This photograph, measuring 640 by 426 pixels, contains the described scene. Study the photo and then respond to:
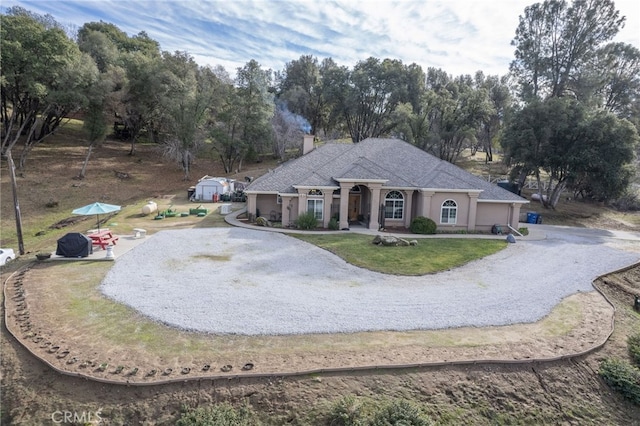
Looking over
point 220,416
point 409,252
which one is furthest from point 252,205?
point 220,416

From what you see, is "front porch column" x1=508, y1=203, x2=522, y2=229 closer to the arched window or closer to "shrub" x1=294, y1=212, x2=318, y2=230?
the arched window

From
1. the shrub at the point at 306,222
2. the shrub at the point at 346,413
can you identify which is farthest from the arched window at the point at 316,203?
the shrub at the point at 346,413

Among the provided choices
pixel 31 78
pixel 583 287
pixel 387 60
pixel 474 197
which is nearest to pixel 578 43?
pixel 387 60

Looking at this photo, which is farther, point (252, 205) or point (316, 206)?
point (252, 205)

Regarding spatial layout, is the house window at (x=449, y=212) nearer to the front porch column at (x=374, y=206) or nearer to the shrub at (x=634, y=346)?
the front porch column at (x=374, y=206)

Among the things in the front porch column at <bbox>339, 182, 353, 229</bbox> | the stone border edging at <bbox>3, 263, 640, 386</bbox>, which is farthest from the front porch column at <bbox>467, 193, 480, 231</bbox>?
the stone border edging at <bbox>3, 263, 640, 386</bbox>

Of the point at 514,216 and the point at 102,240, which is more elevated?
the point at 514,216

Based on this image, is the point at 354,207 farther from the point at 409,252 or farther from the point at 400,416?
the point at 400,416
